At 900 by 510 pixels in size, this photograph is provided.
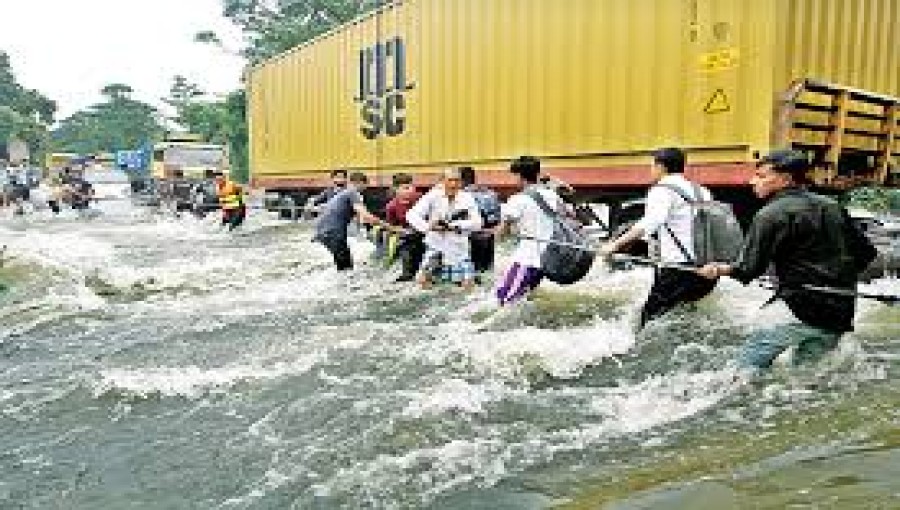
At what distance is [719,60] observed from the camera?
334 inches

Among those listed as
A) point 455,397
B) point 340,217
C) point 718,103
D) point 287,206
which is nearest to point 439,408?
point 455,397

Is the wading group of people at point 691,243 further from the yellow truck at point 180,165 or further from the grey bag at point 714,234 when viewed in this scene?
the yellow truck at point 180,165

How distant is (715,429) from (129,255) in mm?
13330

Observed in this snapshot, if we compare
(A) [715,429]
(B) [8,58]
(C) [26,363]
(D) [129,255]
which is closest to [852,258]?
(A) [715,429]

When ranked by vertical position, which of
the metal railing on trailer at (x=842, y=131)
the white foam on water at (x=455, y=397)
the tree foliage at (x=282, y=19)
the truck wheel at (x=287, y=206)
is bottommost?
the white foam on water at (x=455, y=397)

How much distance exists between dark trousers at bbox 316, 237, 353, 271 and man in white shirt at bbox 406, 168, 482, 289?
201cm

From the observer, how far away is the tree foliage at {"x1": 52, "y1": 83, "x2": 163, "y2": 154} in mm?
81375

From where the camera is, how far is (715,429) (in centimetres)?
479

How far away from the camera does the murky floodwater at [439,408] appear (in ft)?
13.8

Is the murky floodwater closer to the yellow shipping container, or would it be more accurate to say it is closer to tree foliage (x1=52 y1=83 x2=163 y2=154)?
the yellow shipping container

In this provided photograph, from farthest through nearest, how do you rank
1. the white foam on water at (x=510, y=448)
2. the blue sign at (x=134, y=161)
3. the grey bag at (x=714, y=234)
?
the blue sign at (x=134, y=161) → the grey bag at (x=714, y=234) → the white foam on water at (x=510, y=448)

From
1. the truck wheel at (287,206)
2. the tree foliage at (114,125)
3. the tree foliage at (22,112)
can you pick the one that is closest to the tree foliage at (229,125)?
the truck wheel at (287,206)

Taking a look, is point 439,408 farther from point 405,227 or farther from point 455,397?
point 405,227

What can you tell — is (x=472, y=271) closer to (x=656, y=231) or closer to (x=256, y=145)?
(x=656, y=231)
